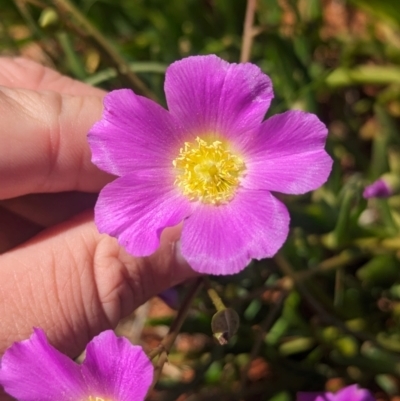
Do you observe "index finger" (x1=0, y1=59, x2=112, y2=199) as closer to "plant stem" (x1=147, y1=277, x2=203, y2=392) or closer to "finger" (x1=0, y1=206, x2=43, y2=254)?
"finger" (x1=0, y1=206, x2=43, y2=254)

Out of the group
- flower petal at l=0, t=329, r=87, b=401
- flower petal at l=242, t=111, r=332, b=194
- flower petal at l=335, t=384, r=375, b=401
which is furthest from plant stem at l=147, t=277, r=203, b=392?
flower petal at l=335, t=384, r=375, b=401

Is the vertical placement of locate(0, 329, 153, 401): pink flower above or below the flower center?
below

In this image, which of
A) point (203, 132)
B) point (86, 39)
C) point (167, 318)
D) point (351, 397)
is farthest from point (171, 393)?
point (86, 39)

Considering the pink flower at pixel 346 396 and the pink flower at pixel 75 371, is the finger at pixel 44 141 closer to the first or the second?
the pink flower at pixel 75 371

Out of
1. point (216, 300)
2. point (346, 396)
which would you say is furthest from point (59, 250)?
point (346, 396)

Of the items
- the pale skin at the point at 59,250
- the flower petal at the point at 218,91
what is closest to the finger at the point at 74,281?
the pale skin at the point at 59,250

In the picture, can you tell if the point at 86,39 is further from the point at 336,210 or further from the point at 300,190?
the point at 336,210
